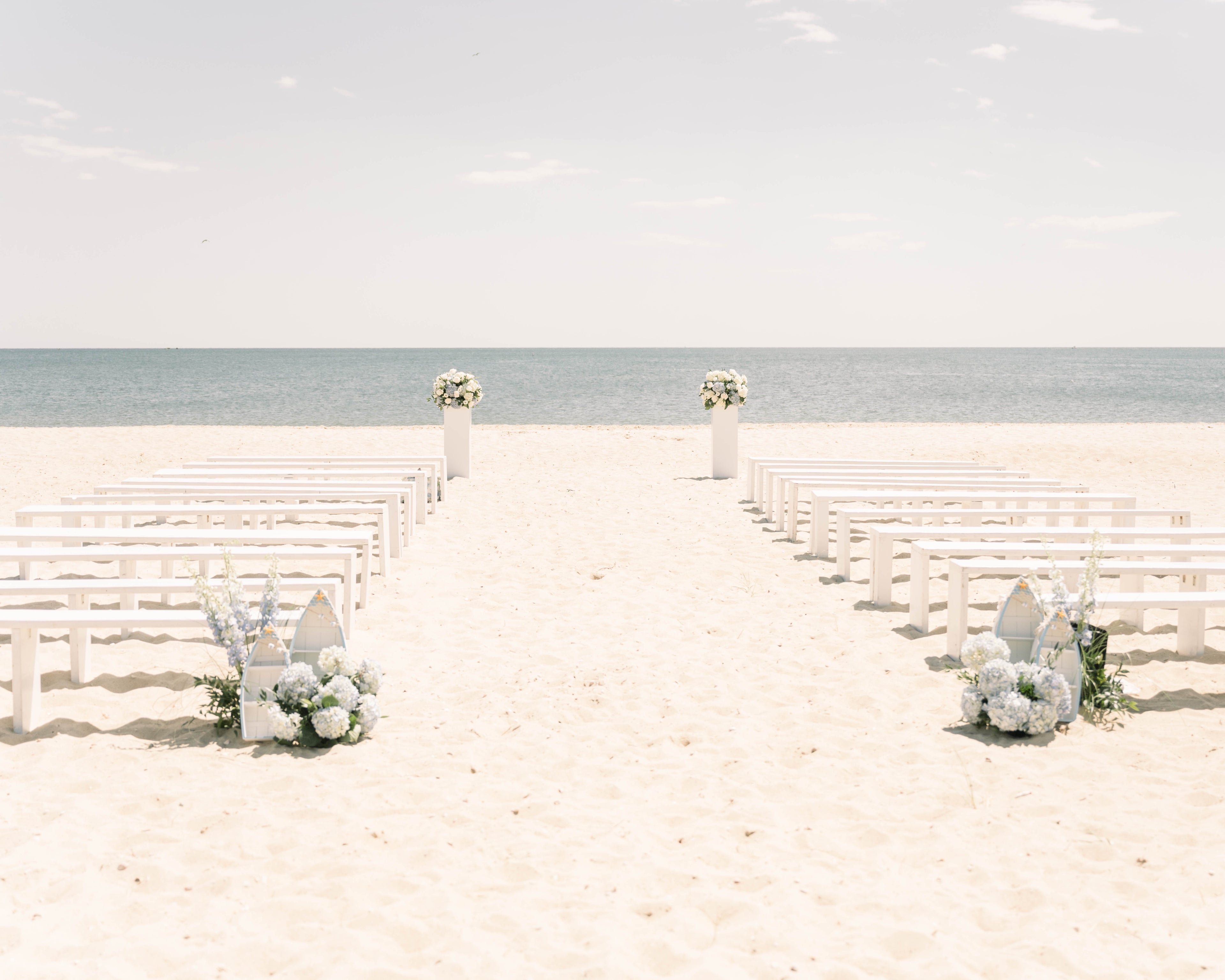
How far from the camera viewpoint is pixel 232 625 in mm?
4266

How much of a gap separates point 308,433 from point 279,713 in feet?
51.4

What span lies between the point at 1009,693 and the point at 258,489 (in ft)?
21.4

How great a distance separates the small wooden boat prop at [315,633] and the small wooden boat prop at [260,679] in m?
0.08

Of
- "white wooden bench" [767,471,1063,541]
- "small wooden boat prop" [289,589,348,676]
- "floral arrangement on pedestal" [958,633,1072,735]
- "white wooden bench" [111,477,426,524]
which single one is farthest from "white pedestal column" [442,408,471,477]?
"floral arrangement on pedestal" [958,633,1072,735]

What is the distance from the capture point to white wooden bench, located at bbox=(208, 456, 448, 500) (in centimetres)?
1067

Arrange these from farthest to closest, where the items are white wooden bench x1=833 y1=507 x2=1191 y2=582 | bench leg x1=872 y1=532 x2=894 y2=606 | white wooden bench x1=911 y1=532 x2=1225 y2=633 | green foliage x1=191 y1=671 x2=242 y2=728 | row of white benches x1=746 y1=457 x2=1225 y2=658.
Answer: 1. white wooden bench x1=833 y1=507 x2=1191 y2=582
2. bench leg x1=872 y1=532 x2=894 y2=606
3. white wooden bench x1=911 y1=532 x2=1225 y2=633
4. row of white benches x1=746 y1=457 x2=1225 y2=658
5. green foliage x1=191 y1=671 x2=242 y2=728

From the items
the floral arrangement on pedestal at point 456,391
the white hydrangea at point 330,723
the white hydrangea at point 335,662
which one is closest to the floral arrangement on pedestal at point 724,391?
the floral arrangement on pedestal at point 456,391

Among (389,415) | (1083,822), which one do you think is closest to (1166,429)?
(1083,822)

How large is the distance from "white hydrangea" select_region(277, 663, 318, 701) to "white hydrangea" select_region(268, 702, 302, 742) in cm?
7

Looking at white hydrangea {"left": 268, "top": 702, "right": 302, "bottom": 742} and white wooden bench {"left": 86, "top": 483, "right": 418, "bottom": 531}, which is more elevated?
white wooden bench {"left": 86, "top": 483, "right": 418, "bottom": 531}

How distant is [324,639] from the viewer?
4.39 meters

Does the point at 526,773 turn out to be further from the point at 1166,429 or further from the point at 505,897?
the point at 1166,429

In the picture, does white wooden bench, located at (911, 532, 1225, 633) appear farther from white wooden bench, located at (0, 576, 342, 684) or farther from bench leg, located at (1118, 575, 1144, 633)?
white wooden bench, located at (0, 576, 342, 684)

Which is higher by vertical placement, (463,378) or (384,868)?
(463,378)
